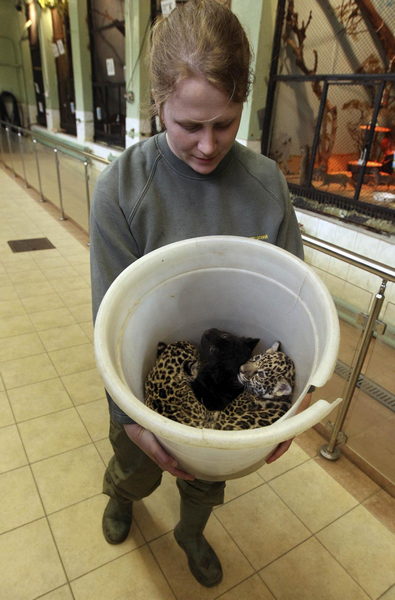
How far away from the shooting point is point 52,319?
2.91 metres

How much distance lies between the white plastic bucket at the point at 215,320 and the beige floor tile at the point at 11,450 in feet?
3.93

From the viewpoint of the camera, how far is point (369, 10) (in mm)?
3074

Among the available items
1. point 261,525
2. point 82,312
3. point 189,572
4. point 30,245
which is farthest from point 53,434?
point 30,245

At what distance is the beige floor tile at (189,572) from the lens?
1.35 meters

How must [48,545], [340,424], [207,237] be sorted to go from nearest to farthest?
1. [207,237]
2. [48,545]
3. [340,424]

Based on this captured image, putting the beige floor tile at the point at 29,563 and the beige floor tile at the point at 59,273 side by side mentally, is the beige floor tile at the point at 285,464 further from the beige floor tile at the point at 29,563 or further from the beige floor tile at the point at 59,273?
the beige floor tile at the point at 59,273

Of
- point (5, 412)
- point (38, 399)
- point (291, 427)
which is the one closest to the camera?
point (291, 427)

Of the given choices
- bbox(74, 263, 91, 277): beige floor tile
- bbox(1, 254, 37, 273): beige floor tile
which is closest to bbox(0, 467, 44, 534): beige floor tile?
bbox(74, 263, 91, 277): beige floor tile

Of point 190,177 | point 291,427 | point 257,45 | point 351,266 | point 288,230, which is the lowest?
point 351,266

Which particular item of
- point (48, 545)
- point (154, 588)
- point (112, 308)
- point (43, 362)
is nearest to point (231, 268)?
point (112, 308)

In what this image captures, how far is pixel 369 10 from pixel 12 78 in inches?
438

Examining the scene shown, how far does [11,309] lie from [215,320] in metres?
2.43

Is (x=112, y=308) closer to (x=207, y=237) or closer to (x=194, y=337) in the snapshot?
(x=207, y=237)

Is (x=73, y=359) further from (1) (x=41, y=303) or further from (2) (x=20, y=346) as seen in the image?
(1) (x=41, y=303)
